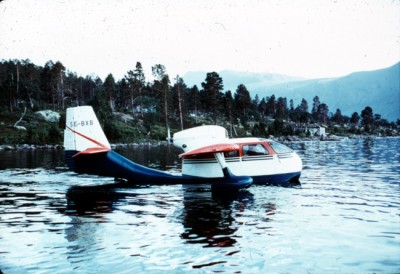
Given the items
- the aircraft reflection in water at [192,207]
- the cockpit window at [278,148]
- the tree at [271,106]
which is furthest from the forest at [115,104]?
the aircraft reflection in water at [192,207]

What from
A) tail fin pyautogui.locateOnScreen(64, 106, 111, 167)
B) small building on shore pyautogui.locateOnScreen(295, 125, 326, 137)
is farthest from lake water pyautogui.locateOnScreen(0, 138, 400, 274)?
small building on shore pyautogui.locateOnScreen(295, 125, 326, 137)

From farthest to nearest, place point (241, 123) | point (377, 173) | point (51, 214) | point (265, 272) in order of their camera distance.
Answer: point (241, 123) → point (377, 173) → point (51, 214) → point (265, 272)

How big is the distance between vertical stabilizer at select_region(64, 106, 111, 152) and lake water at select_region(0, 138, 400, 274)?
2.69m

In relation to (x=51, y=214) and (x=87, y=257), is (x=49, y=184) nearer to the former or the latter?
(x=51, y=214)

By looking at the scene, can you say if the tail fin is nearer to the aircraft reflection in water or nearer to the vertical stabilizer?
the vertical stabilizer

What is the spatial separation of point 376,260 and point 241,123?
436ft

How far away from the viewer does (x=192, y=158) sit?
68.7 feet

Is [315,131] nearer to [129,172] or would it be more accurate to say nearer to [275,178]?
[275,178]

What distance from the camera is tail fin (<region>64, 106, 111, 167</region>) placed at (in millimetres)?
20000

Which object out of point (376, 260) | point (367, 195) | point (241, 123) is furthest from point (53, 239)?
Result: point (241, 123)

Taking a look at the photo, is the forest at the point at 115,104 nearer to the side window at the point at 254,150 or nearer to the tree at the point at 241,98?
the tree at the point at 241,98

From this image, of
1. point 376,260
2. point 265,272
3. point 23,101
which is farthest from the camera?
point 23,101

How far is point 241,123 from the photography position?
14088 cm

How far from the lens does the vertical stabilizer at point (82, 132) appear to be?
2002 centimetres
